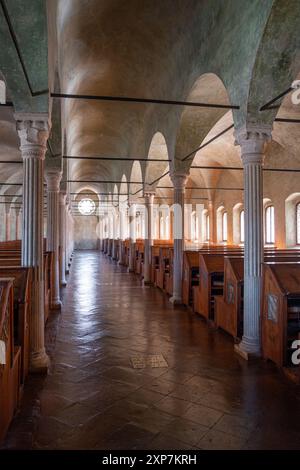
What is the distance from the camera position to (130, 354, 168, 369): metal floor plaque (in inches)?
191

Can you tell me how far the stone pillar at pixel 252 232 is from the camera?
17.6ft

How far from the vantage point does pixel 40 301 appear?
4.91 m

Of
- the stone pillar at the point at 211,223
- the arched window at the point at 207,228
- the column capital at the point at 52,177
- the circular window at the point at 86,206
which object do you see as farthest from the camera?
the circular window at the point at 86,206

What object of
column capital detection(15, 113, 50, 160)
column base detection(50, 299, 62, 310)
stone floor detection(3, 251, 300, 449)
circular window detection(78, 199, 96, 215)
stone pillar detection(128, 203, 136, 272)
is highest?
circular window detection(78, 199, 96, 215)

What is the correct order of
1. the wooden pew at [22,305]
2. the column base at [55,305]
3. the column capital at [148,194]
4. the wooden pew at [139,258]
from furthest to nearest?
the wooden pew at [139,258] → the column capital at [148,194] → the column base at [55,305] → the wooden pew at [22,305]

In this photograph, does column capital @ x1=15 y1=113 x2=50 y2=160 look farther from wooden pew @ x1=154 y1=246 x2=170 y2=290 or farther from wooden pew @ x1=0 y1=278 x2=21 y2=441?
wooden pew @ x1=154 y1=246 x2=170 y2=290

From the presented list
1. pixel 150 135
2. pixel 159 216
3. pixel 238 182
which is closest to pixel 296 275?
pixel 150 135

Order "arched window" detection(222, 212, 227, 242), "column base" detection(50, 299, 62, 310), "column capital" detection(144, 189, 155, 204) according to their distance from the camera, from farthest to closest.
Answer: "arched window" detection(222, 212, 227, 242) → "column capital" detection(144, 189, 155, 204) → "column base" detection(50, 299, 62, 310)

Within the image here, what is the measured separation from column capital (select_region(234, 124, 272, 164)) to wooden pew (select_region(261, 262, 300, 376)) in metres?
1.69

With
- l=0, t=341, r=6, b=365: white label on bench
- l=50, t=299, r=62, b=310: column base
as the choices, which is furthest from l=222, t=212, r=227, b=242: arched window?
l=0, t=341, r=6, b=365: white label on bench

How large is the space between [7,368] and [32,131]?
10.2 feet

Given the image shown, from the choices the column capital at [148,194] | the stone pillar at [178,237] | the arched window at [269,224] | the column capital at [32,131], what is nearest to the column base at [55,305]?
the stone pillar at [178,237]

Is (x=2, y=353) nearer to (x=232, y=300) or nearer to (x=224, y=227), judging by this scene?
(x=232, y=300)

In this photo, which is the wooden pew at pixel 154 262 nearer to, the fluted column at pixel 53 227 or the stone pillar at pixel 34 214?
the fluted column at pixel 53 227
